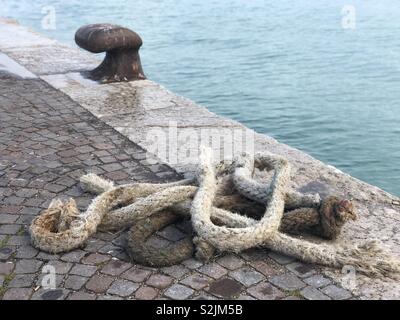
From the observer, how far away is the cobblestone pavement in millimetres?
3309

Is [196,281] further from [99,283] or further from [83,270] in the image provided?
[83,270]

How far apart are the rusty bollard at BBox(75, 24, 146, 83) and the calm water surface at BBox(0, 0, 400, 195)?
316cm

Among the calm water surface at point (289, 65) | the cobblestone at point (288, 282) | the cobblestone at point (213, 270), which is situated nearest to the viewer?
the cobblestone at point (288, 282)

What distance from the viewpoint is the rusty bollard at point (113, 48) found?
7781 millimetres

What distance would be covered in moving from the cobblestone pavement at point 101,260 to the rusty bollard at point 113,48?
8.20 feet

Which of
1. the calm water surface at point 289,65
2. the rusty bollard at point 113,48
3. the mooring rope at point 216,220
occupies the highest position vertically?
the rusty bollard at point 113,48

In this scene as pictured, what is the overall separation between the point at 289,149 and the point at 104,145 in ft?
6.19

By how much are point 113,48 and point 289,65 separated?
24.4 ft

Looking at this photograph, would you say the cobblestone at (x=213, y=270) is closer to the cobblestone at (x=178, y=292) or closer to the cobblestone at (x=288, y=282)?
the cobblestone at (x=178, y=292)

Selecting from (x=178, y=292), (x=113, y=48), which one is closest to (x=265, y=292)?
(x=178, y=292)

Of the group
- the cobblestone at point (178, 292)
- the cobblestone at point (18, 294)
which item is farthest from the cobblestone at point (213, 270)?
the cobblestone at point (18, 294)

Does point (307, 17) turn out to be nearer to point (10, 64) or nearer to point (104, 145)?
point (10, 64)

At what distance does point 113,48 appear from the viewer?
25.8 feet

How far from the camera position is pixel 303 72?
13805 millimetres
